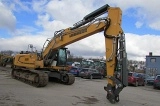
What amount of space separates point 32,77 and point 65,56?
364cm

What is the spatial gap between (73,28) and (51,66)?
4091mm

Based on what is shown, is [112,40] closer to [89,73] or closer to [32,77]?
[32,77]

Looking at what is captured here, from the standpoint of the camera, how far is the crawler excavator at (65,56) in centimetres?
1275

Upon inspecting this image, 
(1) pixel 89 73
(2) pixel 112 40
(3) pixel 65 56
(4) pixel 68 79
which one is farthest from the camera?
(1) pixel 89 73

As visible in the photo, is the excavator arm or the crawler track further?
the crawler track

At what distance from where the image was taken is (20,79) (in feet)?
70.9

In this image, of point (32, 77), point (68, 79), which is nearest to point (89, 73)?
point (68, 79)

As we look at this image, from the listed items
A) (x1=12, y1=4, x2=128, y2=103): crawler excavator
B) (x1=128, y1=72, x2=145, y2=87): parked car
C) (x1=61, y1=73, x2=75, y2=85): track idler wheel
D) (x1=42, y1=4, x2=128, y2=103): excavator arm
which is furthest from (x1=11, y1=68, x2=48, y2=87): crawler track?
(x1=128, y1=72, x2=145, y2=87): parked car

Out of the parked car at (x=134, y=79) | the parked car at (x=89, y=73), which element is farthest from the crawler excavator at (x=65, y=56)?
the parked car at (x=89, y=73)

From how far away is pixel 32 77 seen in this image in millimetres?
18766

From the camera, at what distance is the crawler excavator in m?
12.8

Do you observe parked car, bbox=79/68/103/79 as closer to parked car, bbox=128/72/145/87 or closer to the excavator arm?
parked car, bbox=128/72/145/87

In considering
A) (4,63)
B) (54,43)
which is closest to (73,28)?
(54,43)

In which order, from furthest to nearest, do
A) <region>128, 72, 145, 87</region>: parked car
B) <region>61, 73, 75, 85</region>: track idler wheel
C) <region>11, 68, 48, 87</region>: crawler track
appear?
<region>128, 72, 145, 87</region>: parked car < <region>61, 73, 75, 85</region>: track idler wheel < <region>11, 68, 48, 87</region>: crawler track
